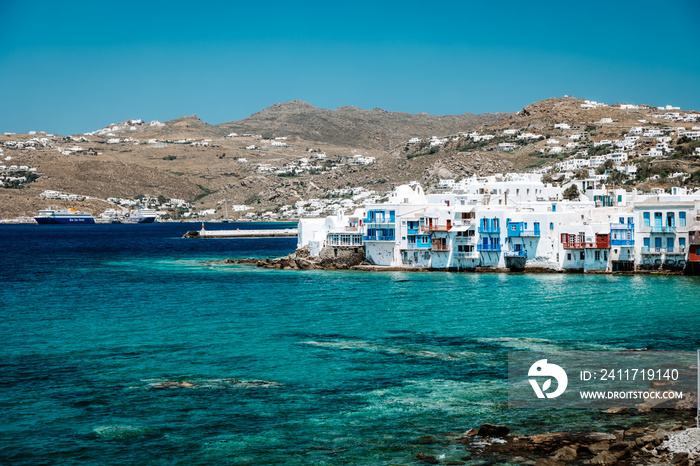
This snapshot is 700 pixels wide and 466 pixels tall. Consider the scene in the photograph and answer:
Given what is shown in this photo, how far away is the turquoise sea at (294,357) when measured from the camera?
19688mm

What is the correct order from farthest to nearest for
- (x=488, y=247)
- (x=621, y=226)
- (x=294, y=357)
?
(x=488, y=247)
(x=621, y=226)
(x=294, y=357)

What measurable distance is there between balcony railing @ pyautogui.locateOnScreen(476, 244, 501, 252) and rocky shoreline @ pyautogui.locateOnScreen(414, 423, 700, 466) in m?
39.2

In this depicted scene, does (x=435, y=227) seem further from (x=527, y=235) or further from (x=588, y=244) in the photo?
(x=588, y=244)

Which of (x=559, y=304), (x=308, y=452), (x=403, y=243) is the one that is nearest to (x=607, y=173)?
(x=403, y=243)

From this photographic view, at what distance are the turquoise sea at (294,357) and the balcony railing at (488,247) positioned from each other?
256cm

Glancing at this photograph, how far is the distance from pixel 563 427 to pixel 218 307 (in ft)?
89.3

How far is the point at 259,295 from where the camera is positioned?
161 feet

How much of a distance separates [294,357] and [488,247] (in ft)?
107

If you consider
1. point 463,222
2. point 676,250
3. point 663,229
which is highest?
point 463,222

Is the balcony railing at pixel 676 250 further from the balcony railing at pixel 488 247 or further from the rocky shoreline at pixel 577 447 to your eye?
the rocky shoreline at pixel 577 447

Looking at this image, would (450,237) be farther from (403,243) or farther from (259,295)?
(259,295)

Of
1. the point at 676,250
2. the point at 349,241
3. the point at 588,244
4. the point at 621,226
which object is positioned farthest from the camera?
the point at 349,241

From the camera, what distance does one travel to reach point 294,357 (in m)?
29.1

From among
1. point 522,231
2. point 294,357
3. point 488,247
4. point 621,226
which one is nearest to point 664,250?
point 621,226
